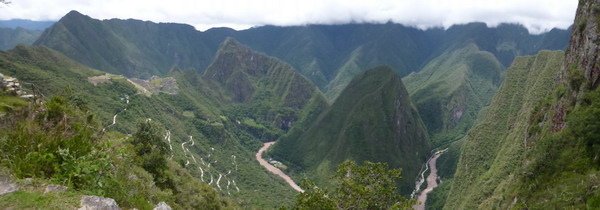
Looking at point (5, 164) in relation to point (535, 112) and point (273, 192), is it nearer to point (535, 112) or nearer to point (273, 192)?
point (535, 112)

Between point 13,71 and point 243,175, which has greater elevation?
point 13,71

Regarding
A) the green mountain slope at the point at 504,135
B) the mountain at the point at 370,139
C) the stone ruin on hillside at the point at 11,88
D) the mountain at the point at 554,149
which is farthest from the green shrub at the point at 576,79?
the mountain at the point at 370,139

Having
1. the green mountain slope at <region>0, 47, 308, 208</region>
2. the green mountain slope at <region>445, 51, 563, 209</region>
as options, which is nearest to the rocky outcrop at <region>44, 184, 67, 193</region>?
the green mountain slope at <region>445, 51, 563, 209</region>

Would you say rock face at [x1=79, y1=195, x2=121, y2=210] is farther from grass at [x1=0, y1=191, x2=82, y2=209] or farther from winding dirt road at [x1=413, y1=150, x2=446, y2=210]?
winding dirt road at [x1=413, y1=150, x2=446, y2=210]

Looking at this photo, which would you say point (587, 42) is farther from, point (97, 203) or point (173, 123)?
point (173, 123)

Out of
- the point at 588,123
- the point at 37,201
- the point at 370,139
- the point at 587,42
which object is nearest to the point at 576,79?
the point at 587,42

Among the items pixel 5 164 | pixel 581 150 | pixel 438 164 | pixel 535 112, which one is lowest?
pixel 438 164

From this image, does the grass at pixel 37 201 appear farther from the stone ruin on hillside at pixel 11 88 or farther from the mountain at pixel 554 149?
the stone ruin on hillside at pixel 11 88

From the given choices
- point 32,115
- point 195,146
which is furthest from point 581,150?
point 195,146
